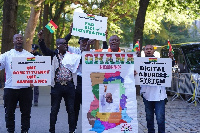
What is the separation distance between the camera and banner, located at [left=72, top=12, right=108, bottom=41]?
7961mm

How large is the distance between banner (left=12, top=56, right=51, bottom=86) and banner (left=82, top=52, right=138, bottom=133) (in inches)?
34.7

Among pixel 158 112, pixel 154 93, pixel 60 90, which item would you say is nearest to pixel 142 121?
pixel 158 112

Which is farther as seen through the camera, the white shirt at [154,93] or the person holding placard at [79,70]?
the person holding placard at [79,70]

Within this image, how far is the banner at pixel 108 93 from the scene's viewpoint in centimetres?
647

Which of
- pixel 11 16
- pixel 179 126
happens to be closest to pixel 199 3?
pixel 11 16

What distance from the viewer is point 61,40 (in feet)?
23.8

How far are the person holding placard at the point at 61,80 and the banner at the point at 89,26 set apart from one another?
0.77 m

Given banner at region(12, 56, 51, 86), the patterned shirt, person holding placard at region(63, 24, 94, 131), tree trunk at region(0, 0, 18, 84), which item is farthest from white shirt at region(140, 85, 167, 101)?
tree trunk at region(0, 0, 18, 84)

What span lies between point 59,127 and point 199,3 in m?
14.8

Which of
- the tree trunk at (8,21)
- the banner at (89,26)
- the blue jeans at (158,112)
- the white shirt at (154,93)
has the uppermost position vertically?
the tree trunk at (8,21)

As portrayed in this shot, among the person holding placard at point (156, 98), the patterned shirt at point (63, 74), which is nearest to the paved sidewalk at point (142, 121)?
the person holding placard at point (156, 98)

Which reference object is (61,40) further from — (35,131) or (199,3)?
(199,3)

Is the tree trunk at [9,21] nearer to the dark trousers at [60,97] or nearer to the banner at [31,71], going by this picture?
the banner at [31,71]

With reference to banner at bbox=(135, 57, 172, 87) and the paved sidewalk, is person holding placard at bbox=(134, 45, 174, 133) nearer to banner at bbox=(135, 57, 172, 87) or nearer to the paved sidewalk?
banner at bbox=(135, 57, 172, 87)
